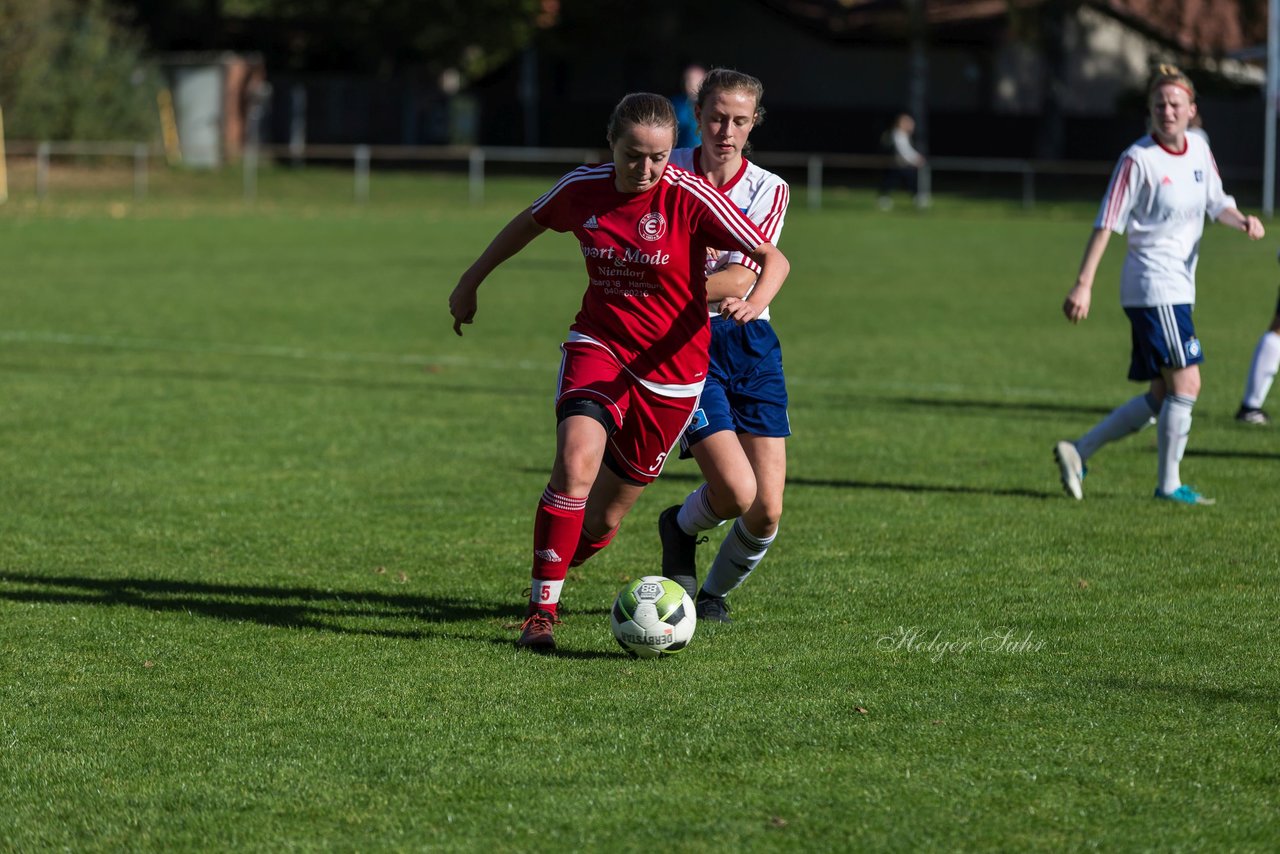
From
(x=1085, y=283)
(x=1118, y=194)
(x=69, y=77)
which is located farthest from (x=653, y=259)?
(x=69, y=77)

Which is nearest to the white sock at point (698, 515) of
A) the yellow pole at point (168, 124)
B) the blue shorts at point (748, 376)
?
the blue shorts at point (748, 376)

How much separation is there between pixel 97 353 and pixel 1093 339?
364 inches

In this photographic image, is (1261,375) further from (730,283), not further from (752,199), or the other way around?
(730,283)

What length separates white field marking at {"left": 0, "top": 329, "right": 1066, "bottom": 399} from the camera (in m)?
12.9

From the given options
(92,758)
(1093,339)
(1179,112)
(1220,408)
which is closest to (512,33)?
(1093,339)

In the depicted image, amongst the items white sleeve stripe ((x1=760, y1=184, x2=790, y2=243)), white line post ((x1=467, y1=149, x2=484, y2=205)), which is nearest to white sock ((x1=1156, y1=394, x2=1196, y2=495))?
white sleeve stripe ((x1=760, y1=184, x2=790, y2=243))

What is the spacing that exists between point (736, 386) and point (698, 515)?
0.52 m

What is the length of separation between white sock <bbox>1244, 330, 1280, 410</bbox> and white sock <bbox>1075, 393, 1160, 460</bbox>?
2.61 meters

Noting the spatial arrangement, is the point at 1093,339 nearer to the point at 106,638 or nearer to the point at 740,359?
the point at 740,359

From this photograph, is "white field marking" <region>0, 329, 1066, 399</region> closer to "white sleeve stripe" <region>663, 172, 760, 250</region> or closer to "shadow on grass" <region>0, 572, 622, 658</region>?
"shadow on grass" <region>0, 572, 622, 658</region>

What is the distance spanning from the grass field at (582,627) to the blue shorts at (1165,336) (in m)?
0.74

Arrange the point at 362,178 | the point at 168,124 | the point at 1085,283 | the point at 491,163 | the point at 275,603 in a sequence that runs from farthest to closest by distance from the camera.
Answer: the point at 491,163, the point at 168,124, the point at 362,178, the point at 1085,283, the point at 275,603

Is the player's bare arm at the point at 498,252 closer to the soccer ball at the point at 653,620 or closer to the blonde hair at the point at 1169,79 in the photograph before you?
the soccer ball at the point at 653,620

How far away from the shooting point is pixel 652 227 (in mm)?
5645
